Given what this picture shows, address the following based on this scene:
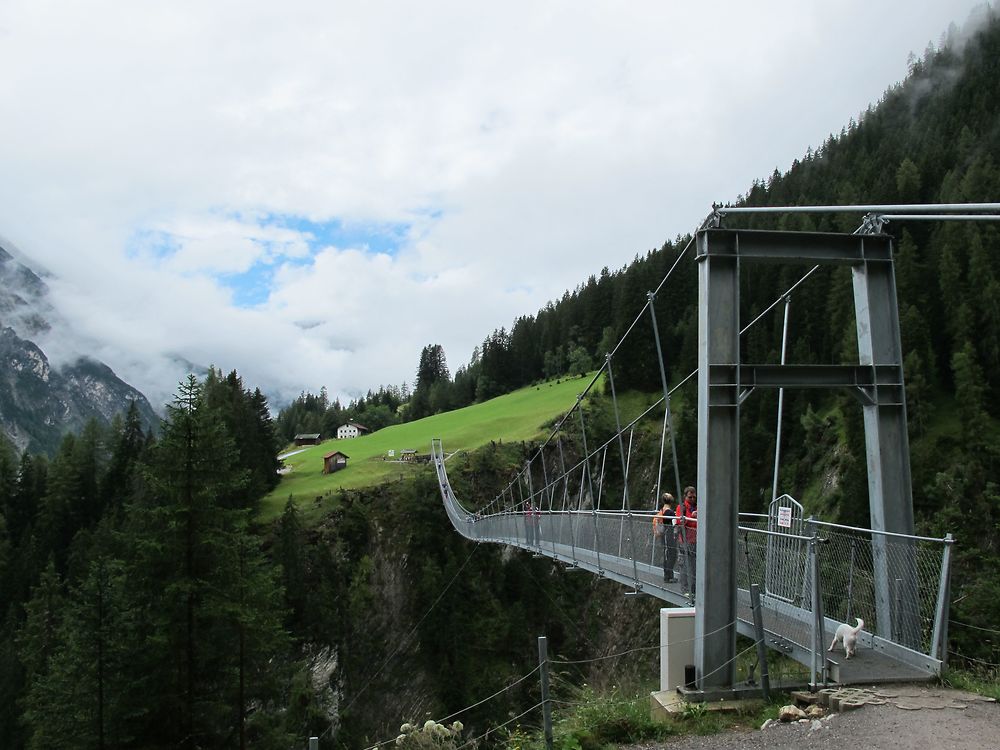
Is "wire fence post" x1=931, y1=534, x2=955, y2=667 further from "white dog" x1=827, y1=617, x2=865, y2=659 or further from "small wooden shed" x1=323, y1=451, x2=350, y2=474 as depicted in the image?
"small wooden shed" x1=323, y1=451, x2=350, y2=474

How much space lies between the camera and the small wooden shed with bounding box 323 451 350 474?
149 ft

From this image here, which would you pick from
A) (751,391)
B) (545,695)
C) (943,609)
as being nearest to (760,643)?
(943,609)

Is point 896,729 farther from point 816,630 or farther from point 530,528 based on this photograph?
point 530,528

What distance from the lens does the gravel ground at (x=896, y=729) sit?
4.48 metres

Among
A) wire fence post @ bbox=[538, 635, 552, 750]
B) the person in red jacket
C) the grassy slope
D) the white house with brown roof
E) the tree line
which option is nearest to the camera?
wire fence post @ bbox=[538, 635, 552, 750]

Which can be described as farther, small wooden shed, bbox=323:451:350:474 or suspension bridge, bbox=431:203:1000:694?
small wooden shed, bbox=323:451:350:474

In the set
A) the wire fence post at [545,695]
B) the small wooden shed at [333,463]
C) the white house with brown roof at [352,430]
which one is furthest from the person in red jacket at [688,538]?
the white house with brown roof at [352,430]

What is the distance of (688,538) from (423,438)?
152 feet

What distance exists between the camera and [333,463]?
1818 inches

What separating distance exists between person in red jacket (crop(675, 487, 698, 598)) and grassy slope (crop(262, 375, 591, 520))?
28.7 meters

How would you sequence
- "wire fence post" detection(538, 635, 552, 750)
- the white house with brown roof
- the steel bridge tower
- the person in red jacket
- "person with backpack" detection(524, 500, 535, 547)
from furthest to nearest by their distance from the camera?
the white house with brown roof
"person with backpack" detection(524, 500, 535, 547)
the person in red jacket
the steel bridge tower
"wire fence post" detection(538, 635, 552, 750)

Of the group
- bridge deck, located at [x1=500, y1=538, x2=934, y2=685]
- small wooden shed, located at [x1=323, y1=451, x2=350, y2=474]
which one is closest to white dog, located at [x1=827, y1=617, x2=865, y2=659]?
bridge deck, located at [x1=500, y1=538, x2=934, y2=685]

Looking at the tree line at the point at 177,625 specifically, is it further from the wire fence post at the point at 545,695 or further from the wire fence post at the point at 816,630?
the wire fence post at the point at 816,630

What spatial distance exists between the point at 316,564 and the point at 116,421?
3883 centimetres
